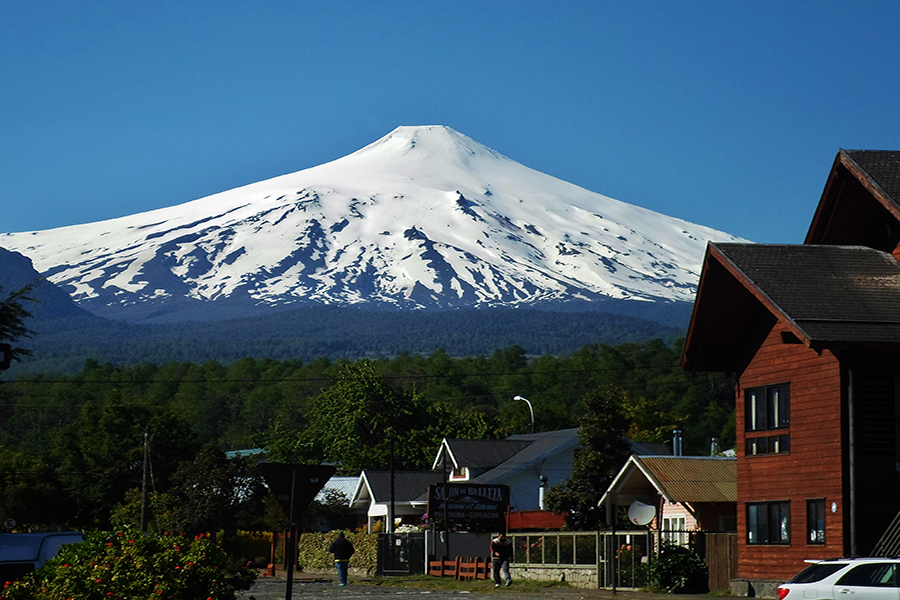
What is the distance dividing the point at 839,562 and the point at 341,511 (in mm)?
59426

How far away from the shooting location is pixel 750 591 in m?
32.8

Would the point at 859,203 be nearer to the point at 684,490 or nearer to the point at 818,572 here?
the point at 818,572

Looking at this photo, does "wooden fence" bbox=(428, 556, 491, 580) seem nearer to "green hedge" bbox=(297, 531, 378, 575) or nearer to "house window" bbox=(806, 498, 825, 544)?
"green hedge" bbox=(297, 531, 378, 575)

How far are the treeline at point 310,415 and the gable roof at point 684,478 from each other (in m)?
6.16

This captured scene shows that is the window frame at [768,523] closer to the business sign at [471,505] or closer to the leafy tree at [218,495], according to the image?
the business sign at [471,505]

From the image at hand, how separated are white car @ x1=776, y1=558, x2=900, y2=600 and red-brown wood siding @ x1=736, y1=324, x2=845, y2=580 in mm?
7485

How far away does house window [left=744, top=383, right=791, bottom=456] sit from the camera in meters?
32.2

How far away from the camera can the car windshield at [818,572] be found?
21.9 meters

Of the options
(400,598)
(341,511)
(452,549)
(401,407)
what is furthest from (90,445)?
(400,598)

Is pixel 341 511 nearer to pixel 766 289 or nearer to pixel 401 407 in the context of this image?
pixel 401 407

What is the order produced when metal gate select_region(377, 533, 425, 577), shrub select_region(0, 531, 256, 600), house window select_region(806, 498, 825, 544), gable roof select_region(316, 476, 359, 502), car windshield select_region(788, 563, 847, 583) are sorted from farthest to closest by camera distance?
1. gable roof select_region(316, 476, 359, 502)
2. metal gate select_region(377, 533, 425, 577)
3. house window select_region(806, 498, 825, 544)
4. car windshield select_region(788, 563, 847, 583)
5. shrub select_region(0, 531, 256, 600)

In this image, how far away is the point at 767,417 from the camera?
32.9m

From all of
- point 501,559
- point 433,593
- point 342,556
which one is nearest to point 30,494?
point 342,556

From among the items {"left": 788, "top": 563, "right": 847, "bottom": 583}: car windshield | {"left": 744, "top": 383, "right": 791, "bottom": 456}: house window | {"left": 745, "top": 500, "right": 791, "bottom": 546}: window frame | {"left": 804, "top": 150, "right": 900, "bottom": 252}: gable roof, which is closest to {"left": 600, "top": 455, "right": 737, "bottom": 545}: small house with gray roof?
{"left": 745, "top": 500, "right": 791, "bottom": 546}: window frame
